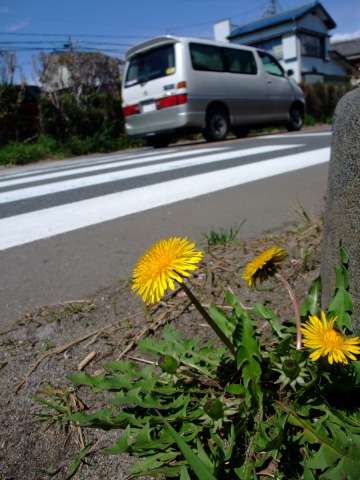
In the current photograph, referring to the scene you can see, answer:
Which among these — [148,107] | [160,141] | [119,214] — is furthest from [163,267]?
[160,141]

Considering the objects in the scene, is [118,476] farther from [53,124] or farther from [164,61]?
[53,124]

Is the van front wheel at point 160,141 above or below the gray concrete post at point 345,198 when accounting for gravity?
above

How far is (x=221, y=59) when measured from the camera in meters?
11.3

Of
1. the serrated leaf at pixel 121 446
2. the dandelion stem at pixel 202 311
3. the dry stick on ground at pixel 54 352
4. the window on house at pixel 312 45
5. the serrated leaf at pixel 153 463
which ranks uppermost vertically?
the window on house at pixel 312 45

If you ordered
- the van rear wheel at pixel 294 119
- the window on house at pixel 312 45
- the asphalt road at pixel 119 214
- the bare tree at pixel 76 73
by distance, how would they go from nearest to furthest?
the asphalt road at pixel 119 214 < the van rear wheel at pixel 294 119 < the bare tree at pixel 76 73 < the window on house at pixel 312 45

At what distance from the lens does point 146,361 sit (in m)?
1.63

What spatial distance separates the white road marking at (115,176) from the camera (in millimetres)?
4797

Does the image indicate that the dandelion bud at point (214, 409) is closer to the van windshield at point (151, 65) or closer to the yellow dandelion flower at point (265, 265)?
the yellow dandelion flower at point (265, 265)

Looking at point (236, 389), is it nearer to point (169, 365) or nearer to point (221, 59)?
point (169, 365)

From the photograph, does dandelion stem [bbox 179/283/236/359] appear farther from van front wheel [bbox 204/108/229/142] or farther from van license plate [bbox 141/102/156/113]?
van license plate [bbox 141/102/156/113]

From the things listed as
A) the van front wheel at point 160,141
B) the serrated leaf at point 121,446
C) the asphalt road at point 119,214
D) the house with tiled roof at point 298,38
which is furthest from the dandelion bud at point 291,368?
the house with tiled roof at point 298,38

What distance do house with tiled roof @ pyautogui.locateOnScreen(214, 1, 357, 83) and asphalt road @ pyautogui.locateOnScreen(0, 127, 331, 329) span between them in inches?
1429

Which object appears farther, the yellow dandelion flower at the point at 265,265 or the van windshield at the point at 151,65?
the van windshield at the point at 151,65

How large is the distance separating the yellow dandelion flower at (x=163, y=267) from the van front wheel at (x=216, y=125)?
9959mm
